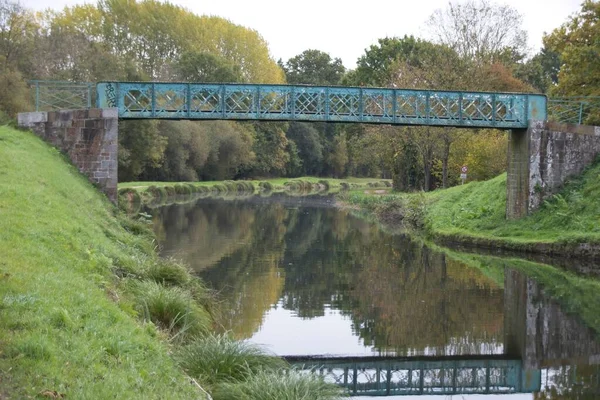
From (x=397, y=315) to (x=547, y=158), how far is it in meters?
15.2

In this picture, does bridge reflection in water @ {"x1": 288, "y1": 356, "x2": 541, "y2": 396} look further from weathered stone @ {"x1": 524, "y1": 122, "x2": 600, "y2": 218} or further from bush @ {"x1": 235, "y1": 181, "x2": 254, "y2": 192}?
bush @ {"x1": 235, "y1": 181, "x2": 254, "y2": 192}

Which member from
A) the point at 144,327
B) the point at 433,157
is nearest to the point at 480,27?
the point at 433,157

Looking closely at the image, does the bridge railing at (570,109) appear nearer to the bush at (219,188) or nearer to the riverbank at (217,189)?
the riverbank at (217,189)

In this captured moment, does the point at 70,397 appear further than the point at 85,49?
No

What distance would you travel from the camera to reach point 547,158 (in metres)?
29.5

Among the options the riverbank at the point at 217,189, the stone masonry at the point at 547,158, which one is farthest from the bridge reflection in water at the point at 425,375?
the riverbank at the point at 217,189

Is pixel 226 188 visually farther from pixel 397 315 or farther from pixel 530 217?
pixel 397 315

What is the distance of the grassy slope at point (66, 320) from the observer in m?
7.28

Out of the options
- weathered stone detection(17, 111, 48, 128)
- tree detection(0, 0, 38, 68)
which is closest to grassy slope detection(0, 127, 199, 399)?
weathered stone detection(17, 111, 48, 128)

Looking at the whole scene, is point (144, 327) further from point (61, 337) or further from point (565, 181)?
point (565, 181)

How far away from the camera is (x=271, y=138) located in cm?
8875

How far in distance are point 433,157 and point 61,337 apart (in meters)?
46.8

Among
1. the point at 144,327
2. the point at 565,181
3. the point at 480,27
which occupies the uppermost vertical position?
the point at 480,27

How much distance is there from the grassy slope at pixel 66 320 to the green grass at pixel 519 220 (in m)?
15.8
